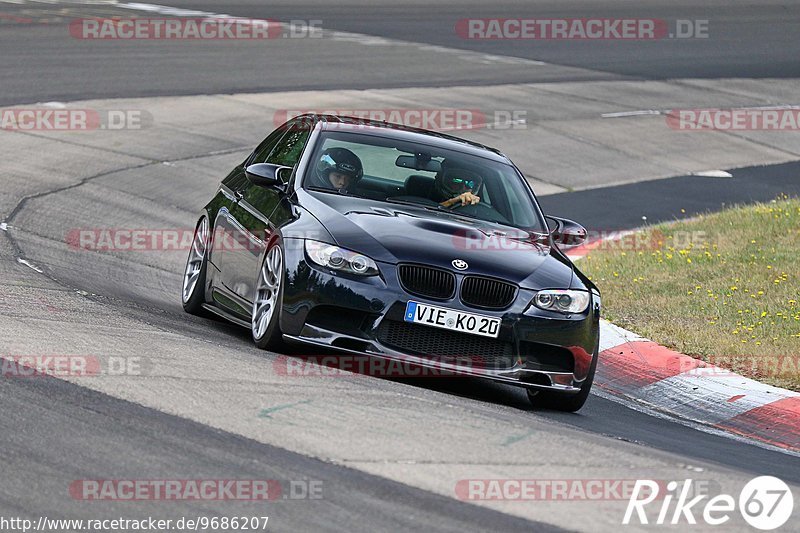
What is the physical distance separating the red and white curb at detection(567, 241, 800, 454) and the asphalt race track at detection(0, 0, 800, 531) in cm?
32

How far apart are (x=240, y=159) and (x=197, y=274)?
773cm

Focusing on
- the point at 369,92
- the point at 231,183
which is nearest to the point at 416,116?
the point at 369,92

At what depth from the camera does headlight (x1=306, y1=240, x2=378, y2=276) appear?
807cm

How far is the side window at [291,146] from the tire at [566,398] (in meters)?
2.38

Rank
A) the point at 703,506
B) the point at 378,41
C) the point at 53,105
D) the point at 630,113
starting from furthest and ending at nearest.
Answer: the point at 378,41
the point at 630,113
the point at 53,105
the point at 703,506

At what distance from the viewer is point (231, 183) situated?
10.4 meters

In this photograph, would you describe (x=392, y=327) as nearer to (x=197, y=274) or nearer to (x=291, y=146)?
(x=291, y=146)

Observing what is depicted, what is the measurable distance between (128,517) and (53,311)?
12.3 feet

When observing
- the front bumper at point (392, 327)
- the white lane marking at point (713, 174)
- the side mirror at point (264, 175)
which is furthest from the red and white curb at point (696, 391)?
the white lane marking at point (713, 174)

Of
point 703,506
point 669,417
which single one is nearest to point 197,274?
point 669,417

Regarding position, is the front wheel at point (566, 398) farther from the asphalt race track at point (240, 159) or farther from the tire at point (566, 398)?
the asphalt race track at point (240, 159)

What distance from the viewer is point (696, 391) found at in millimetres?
9523

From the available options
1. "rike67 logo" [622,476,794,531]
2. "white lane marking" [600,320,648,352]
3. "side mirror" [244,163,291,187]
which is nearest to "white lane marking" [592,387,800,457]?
"white lane marking" [600,320,648,352]

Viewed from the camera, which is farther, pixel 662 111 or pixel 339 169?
pixel 662 111
